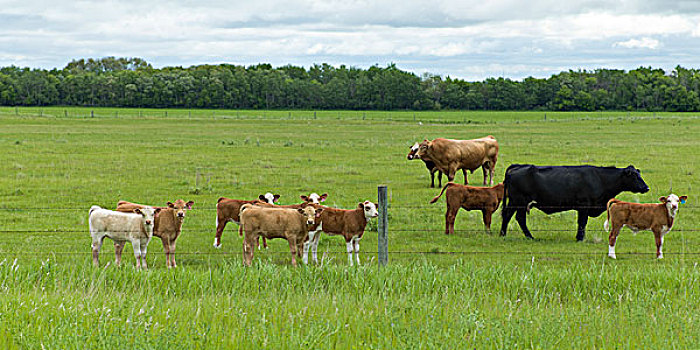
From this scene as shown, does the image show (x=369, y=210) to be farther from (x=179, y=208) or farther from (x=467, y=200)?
(x=467, y=200)

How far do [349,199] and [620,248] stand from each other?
304 inches

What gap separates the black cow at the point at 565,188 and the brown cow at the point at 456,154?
25.0ft

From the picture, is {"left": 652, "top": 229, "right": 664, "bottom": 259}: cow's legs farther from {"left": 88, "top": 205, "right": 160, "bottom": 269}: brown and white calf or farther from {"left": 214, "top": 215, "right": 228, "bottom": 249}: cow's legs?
{"left": 88, "top": 205, "right": 160, "bottom": 269}: brown and white calf

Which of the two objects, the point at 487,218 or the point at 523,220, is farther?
the point at 487,218

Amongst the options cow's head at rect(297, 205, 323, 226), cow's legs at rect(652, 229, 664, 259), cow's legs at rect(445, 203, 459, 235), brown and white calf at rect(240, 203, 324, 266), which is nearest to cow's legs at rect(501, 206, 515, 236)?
cow's legs at rect(445, 203, 459, 235)

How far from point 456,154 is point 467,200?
29.6ft

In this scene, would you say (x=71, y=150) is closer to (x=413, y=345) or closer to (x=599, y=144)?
(x=599, y=144)

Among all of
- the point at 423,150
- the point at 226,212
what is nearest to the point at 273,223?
the point at 226,212

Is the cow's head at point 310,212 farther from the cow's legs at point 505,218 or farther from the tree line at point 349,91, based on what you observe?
the tree line at point 349,91

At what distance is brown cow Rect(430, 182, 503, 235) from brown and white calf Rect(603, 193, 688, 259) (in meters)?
2.75

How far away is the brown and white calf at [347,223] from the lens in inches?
461

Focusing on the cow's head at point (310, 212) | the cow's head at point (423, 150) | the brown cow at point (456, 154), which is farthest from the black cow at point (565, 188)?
the cow's head at point (423, 150)

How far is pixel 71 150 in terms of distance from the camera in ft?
111

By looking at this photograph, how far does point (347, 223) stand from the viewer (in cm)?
1189
